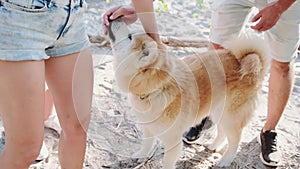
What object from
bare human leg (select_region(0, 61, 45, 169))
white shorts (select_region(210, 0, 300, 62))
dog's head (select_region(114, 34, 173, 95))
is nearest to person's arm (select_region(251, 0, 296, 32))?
white shorts (select_region(210, 0, 300, 62))

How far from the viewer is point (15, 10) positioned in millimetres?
1470

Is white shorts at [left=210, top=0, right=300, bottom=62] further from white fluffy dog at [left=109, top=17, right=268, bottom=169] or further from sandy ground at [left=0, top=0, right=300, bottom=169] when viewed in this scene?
sandy ground at [left=0, top=0, right=300, bottom=169]

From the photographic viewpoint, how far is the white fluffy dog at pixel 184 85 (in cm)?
211

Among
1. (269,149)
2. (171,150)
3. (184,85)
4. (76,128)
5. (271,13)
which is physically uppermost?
(271,13)

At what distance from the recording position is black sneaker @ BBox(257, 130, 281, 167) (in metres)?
2.82

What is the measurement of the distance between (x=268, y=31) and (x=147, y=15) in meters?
1.03

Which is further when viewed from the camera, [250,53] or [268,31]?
[268,31]

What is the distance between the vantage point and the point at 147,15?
1.99m

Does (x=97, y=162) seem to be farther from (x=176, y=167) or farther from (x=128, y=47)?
(x=128, y=47)

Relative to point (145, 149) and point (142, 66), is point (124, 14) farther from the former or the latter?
point (145, 149)

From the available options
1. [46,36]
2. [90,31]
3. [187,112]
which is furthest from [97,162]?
[90,31]

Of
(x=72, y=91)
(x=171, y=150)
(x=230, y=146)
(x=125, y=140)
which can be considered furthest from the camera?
(x=125, y=140)

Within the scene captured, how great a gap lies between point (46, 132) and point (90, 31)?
154 centimetres

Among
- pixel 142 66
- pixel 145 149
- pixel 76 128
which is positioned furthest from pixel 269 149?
pixel 76 128
